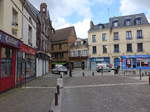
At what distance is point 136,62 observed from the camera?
34250 mm

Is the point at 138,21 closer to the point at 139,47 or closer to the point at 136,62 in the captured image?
the point at 139,47

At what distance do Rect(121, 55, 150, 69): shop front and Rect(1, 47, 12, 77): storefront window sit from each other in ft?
85.3

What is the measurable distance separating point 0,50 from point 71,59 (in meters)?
37.8

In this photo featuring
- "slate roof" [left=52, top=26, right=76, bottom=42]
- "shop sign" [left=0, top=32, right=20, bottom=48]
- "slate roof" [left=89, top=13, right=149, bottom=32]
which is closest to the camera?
"shop sign" [left=0, top=32, right=20, bottom=48]

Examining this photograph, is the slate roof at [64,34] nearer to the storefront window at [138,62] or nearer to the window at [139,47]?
the window at [139,47]

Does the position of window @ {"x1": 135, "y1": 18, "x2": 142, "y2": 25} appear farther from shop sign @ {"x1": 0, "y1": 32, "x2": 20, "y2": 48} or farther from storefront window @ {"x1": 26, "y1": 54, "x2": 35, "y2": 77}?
shop sign @ {"x1": 0, "y1": 32, "x2": 20, "y2": 48}

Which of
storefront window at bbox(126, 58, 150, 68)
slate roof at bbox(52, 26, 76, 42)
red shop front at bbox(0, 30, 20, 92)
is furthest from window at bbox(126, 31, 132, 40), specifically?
red shop front at bbox(0, 30, 20, 92)

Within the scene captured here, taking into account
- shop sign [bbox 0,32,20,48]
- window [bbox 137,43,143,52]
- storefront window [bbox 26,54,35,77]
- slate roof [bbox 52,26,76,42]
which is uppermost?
slate roof [bbox 52,26,76,42]

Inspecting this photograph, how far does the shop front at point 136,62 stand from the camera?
33.0m

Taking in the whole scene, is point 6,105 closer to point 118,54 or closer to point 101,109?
point 101,109

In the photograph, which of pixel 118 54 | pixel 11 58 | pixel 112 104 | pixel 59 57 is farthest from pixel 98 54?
pixel 112 104

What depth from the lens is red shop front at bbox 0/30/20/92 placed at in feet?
30.9

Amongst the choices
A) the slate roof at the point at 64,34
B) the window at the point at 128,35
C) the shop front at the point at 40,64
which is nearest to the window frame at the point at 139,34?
the window at the point at 128,35

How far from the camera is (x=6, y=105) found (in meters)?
6.92
